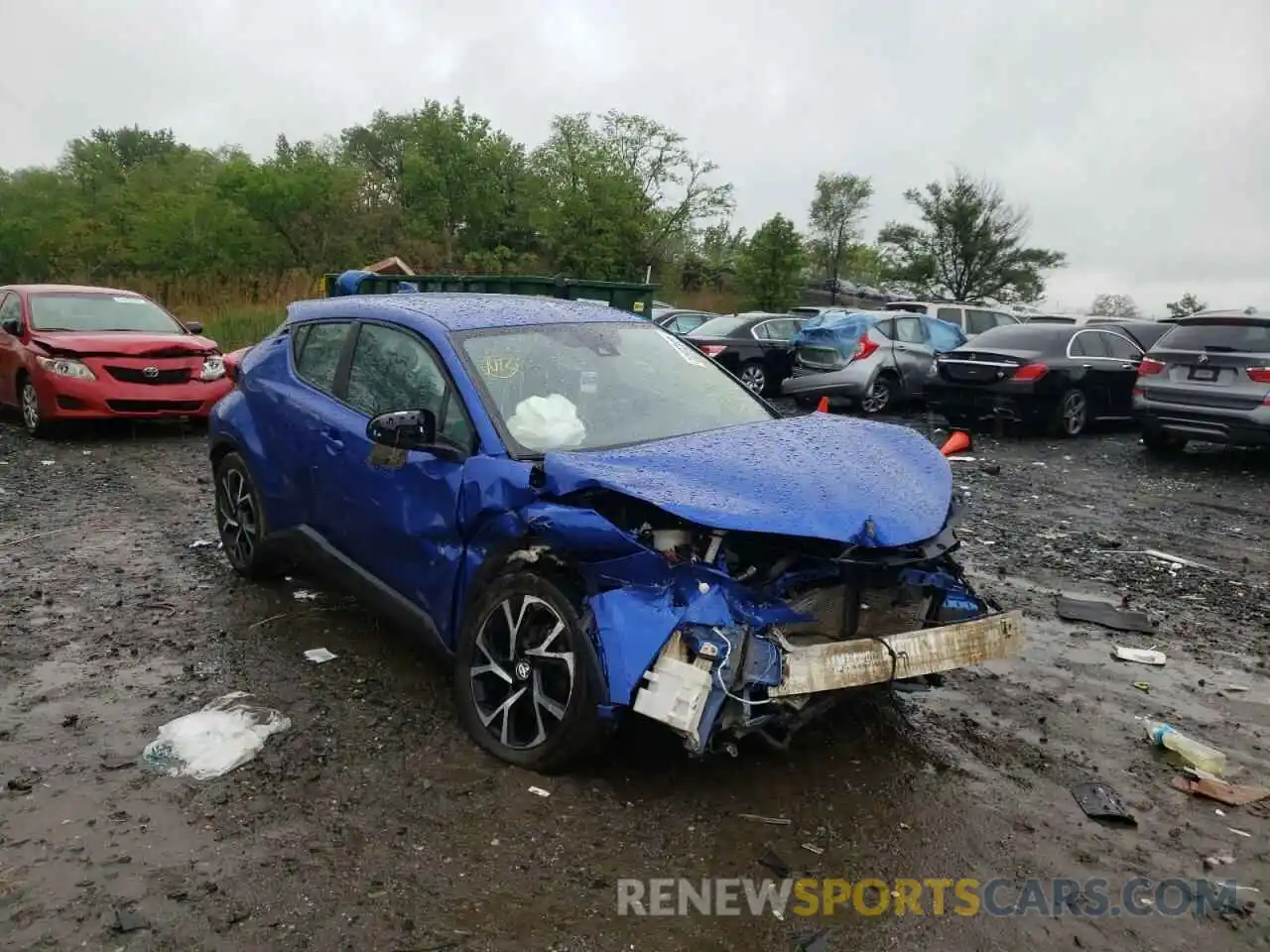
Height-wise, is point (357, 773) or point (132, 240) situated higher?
point (132, 240)

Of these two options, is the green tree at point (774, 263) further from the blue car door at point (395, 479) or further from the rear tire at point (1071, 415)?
the blue car door at point (395, 479)

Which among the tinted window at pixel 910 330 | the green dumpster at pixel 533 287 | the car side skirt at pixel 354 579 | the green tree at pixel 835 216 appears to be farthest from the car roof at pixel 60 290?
the green tree at pixel 835 216

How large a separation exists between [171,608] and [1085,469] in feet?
29.0

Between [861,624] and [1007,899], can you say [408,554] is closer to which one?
[861,624]

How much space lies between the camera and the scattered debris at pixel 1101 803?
3246mm

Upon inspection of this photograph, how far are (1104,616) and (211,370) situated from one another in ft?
30.4

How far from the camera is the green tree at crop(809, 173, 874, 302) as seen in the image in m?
50.5

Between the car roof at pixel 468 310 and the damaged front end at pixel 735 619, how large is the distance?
1251mm

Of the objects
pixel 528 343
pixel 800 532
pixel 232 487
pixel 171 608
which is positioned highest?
pixel 528 343

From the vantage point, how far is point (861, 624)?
10.8 ft

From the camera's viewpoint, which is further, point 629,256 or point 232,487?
point 629,256

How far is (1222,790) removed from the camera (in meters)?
3.43

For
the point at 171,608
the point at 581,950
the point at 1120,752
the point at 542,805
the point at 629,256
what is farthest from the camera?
the point at 629,256

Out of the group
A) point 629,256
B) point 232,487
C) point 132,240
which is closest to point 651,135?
point 629,256
